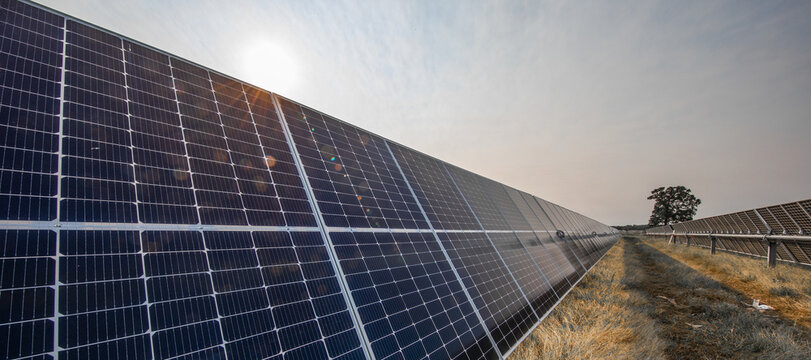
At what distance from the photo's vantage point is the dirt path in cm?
724

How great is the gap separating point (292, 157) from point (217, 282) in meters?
3.55

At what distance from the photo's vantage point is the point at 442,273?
7.83 metres

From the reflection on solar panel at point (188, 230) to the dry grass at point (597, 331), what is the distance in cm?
69

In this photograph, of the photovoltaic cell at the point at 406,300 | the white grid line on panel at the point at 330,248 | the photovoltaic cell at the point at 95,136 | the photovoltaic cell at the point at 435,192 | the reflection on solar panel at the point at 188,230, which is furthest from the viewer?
the photovoltaic cell at the point at 435,192

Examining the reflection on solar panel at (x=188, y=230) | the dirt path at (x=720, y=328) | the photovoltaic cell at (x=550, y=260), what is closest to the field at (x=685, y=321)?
the dirt path at (x=720, y=328)

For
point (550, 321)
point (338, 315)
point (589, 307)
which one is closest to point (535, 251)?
point (589, 307)

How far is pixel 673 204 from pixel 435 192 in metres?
122

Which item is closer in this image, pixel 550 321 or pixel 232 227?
pixel 232 227

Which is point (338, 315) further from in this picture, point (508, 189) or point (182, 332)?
point (508, 189)

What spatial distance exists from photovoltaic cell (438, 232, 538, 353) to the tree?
118344 millimetres

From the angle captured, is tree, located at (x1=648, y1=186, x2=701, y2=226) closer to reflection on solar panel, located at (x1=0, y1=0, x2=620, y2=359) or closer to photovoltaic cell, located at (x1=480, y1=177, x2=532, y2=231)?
photovoltaic cell, located at (x1=480, y1=177, x2=532, y2=231)

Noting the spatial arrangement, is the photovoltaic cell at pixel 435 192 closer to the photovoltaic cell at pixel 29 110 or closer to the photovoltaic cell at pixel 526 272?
the photovoltaic cell at pixel 526 272

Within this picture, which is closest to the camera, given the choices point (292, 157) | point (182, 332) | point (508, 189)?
point (182, 332)

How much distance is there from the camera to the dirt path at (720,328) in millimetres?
7242
